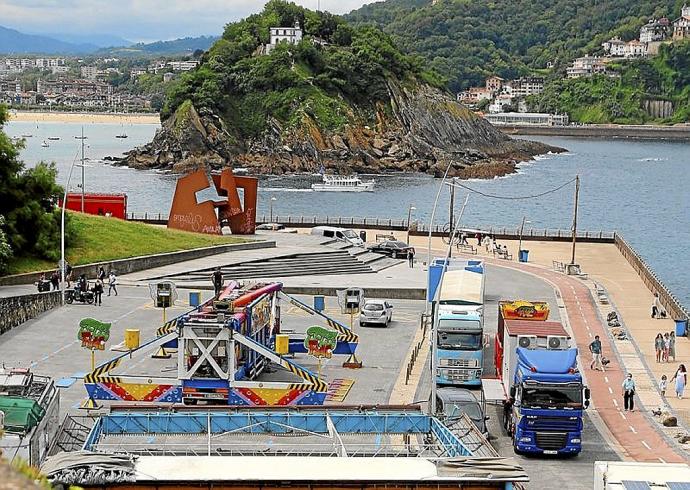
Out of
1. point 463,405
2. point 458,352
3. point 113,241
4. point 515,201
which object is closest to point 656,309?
point 458,352

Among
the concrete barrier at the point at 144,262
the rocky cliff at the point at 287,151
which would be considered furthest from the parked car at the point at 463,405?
the rocky cliff at the point at 287,151

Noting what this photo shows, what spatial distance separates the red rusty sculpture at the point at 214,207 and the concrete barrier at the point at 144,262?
415 cm

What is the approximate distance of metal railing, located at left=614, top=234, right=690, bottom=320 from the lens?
2069 inches

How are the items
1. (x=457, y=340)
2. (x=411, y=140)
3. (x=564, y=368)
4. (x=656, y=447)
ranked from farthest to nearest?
(x=411, y=140)
(x=457, y=340)
(x=656, y=447)
(x=564, y=368)

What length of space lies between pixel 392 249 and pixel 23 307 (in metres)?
31.6

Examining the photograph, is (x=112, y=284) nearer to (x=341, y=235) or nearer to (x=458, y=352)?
(x=458, y=352)

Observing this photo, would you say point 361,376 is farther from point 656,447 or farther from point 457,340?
point 656,447

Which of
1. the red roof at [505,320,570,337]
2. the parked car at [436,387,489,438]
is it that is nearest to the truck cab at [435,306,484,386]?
the red roof at [505,320,570,337]

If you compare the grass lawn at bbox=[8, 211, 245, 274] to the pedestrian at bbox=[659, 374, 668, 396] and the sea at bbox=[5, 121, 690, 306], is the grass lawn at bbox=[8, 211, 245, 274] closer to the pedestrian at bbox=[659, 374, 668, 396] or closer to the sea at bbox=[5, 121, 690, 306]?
the pedestrian at bbox=[659, 374, 668, 396]

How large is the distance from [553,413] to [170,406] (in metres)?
10.6

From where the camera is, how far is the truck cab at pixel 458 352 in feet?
115

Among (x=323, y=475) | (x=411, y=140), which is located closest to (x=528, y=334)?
(x=323, y=475)

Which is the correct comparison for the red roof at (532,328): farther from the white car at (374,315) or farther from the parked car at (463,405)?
the white car at (374,315)

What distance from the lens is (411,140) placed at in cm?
19750
